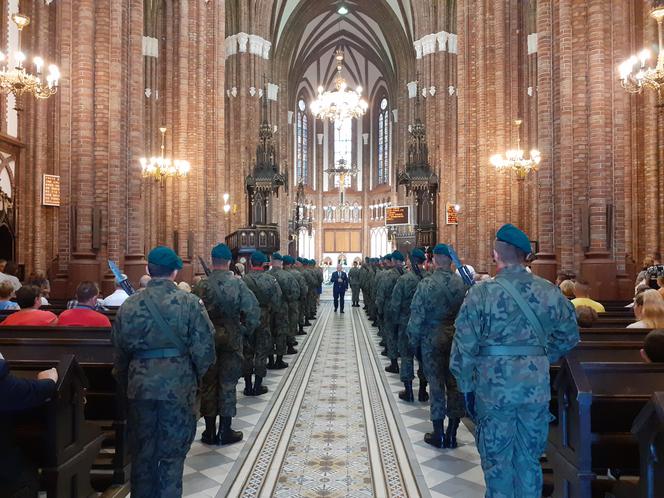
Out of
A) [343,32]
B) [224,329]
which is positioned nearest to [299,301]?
[224,329]

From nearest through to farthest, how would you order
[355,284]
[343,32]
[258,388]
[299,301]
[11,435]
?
[11,435]
[258,388]
[299,301]
[355,284]
[343,32]

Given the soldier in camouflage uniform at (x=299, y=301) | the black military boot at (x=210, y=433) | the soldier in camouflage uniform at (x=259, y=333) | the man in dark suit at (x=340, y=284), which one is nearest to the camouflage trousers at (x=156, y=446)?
the black military boot at (x=210, y=433)

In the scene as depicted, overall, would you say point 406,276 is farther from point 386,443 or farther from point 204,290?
point 204,290

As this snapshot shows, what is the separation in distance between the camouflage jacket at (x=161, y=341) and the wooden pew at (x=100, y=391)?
0.90 metres

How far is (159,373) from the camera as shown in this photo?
355 centimetres

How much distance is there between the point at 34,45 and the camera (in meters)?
14.9

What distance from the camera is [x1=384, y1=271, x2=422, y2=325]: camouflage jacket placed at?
25.6 ft

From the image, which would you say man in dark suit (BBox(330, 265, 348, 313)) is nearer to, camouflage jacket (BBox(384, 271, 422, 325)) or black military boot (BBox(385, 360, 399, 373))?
black military boot (BBox(385, 360, 399, 373))

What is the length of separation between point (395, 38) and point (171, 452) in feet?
127

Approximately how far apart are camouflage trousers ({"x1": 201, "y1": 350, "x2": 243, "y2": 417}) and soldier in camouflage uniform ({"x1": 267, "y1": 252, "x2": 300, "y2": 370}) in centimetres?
337

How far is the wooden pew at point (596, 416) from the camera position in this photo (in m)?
3.28

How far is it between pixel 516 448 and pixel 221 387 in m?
3.26

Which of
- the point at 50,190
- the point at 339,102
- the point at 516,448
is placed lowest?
the point at 516,448

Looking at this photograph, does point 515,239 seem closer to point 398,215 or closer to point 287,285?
point 287,285
